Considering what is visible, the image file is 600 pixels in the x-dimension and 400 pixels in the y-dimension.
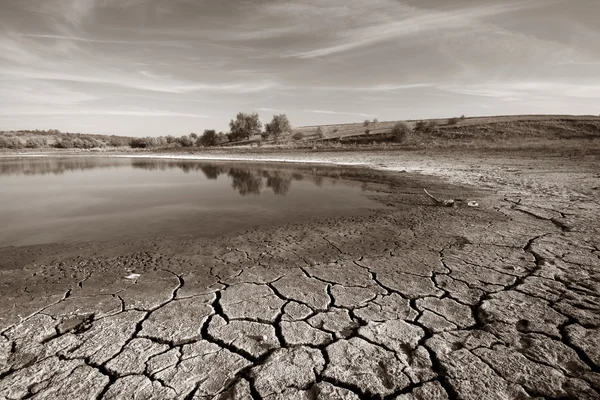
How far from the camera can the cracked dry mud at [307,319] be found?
2.02 m

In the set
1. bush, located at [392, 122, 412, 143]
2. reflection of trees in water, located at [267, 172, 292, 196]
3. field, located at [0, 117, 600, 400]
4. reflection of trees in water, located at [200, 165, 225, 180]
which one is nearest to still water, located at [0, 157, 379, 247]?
reflection of trees in water, located at [267, 172, 292, 196]

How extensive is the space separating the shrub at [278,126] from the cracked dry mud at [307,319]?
45803mm

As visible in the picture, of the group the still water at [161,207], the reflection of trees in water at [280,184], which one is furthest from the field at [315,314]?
the reflection of trees in water at [280,184]

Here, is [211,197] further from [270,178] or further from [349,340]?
[349,340]

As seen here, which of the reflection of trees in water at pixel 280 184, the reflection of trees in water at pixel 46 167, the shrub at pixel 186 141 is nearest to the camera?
the reflection of trees in water at pixel 280 184

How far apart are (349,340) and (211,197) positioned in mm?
7375

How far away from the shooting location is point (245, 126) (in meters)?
52.1

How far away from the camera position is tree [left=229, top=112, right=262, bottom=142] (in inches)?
2053

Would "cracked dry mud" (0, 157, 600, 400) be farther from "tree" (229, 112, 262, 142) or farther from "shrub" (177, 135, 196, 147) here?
"shrub" (177, 135, 196, 147)

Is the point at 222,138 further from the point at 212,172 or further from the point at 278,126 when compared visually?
the point at 212,172

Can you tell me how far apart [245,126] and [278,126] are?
7.17 metres

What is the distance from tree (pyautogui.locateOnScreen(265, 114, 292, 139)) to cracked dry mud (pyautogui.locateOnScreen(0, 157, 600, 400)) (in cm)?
4580

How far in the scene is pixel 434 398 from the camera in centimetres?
189

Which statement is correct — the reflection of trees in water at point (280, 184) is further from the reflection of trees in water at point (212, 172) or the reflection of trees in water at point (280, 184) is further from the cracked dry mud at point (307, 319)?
the cracked dry mud at point (307, 319)
